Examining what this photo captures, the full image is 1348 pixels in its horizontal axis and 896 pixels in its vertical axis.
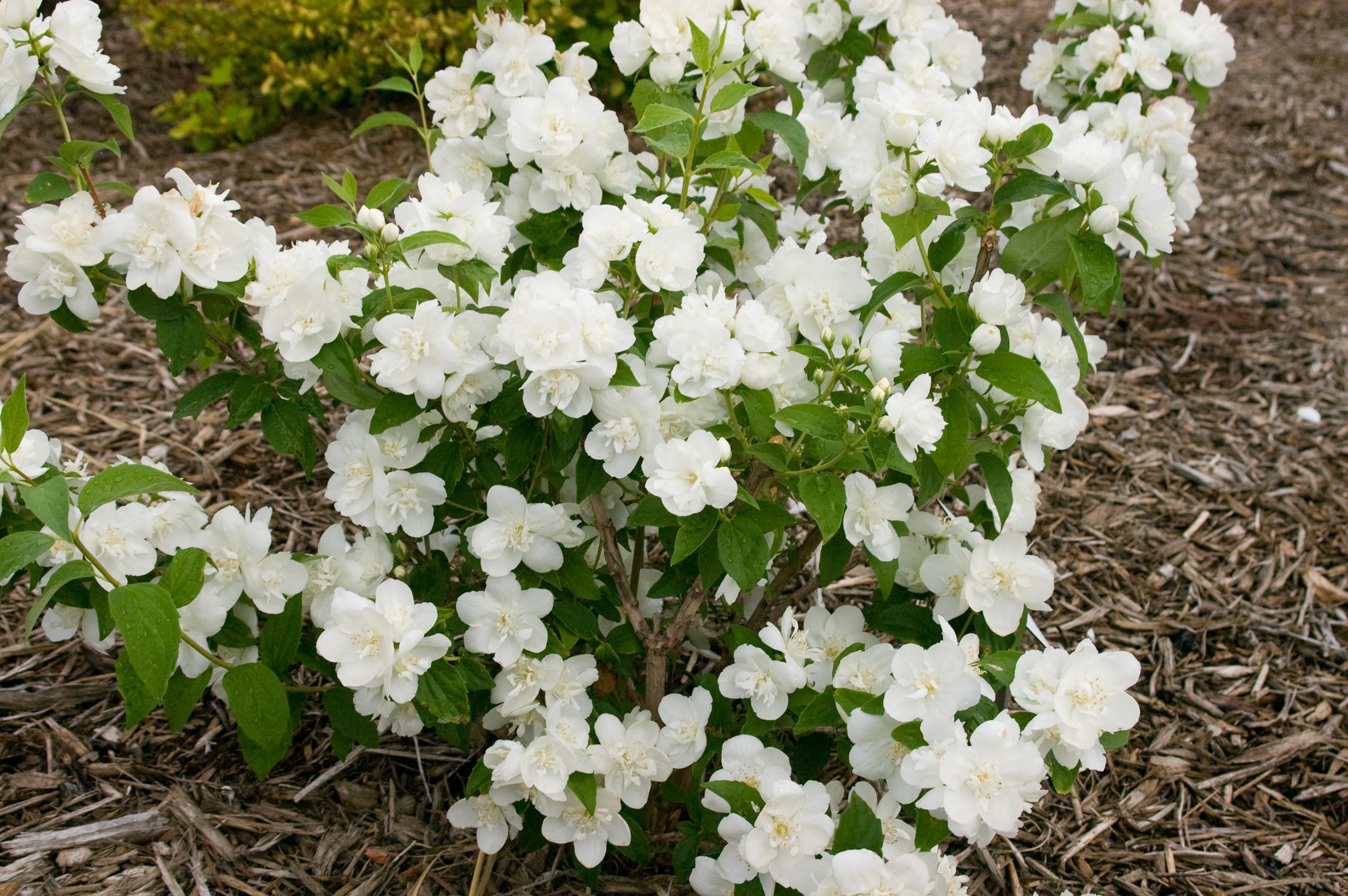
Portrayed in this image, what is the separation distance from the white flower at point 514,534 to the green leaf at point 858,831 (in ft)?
2.15

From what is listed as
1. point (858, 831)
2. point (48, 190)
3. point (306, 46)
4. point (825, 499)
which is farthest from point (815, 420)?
point (306, 46)

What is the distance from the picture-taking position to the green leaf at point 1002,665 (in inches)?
66.7

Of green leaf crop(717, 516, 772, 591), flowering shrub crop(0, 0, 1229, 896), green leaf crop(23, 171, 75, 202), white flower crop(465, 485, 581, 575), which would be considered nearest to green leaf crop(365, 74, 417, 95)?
flowering shrub crop(0, 0, 1229, 896)

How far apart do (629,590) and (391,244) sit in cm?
79

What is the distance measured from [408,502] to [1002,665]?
3.46 ft

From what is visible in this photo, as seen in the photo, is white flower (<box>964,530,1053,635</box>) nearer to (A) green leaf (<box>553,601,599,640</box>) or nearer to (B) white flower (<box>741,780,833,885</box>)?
(B) white flower (<box>741,780,833,885</box>)

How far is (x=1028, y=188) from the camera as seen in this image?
1.80m

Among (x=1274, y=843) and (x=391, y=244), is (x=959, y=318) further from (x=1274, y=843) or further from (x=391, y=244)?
(x=1274, y=843)

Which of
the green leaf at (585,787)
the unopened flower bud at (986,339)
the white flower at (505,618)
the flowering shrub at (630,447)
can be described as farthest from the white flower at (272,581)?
the unopened flower bud at (986,339)

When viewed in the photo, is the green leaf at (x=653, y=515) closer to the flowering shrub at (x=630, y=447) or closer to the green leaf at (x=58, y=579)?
the flowering shrub at (x=630, y=447)

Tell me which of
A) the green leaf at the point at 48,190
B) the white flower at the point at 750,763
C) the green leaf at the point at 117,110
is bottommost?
the white flower at the point at 750,763

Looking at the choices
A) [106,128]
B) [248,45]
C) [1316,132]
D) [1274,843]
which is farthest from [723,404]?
[1316,132]

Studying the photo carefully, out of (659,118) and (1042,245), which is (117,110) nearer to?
(659,118)

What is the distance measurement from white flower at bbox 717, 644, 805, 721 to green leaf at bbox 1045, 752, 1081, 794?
435mm
